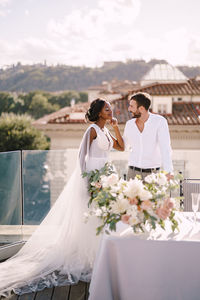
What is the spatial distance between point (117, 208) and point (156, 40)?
4960cm

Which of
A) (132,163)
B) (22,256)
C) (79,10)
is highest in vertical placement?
(79,10)

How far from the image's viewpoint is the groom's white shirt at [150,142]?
10.1 ft

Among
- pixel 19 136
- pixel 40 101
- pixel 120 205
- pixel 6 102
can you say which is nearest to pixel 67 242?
pixel 120 205

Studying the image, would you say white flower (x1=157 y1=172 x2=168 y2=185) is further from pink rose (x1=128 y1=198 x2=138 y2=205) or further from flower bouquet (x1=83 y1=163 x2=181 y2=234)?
pink rose (x1=128 y1=198 x2=138 y2=205)

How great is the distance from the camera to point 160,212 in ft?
6.14

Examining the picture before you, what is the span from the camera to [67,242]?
302 centimetres

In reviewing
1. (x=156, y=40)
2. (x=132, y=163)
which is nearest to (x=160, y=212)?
(x=132, y=163)

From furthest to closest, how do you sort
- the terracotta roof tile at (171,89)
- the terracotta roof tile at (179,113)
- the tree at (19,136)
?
the tree at (19,136)
the terracotta roof tile at (171,89)
the terracotta roof tile at (179,113)

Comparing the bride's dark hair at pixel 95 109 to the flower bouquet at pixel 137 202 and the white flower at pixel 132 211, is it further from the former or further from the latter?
the white flower at pixel 132 211

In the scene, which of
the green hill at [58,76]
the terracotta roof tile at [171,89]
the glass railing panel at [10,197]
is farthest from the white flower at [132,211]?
the green hill at [58,76]

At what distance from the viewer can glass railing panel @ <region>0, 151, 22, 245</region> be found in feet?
12.3

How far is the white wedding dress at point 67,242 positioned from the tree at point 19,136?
74.4 feet

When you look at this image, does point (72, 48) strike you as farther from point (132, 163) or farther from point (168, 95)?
point (132, 163)

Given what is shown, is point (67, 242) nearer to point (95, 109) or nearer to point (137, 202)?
point (95, 109)
